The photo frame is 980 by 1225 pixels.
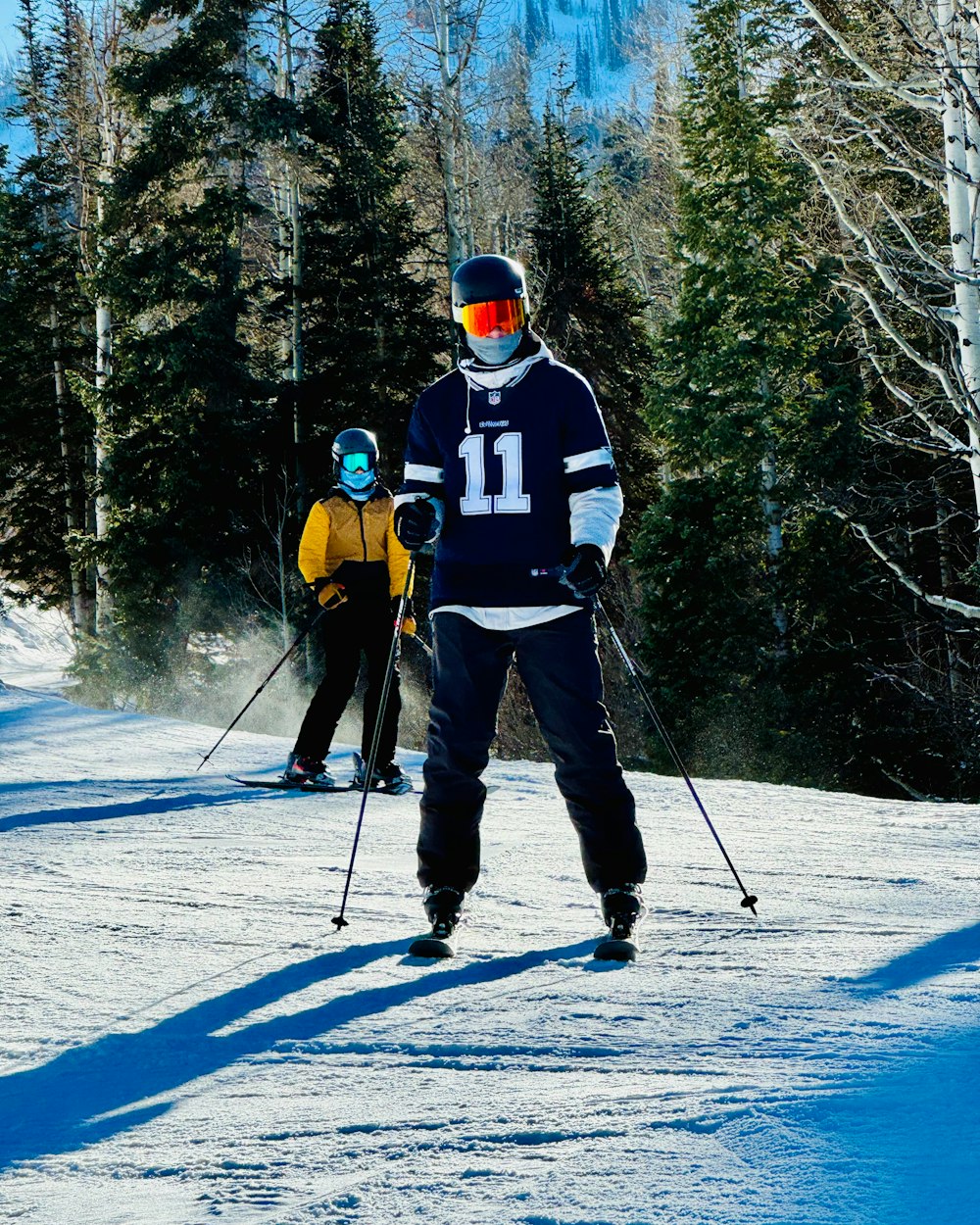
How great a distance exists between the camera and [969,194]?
11.9 metres

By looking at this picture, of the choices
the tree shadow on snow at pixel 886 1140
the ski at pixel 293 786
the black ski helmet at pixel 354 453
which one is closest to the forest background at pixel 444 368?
the black ski helmet at pixel 354 453

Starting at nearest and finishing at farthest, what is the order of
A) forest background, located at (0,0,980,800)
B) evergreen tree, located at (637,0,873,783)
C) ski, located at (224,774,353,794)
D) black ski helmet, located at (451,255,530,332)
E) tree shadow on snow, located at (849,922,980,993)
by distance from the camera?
tree shadow on snow, located at (849,922,980,993) → black ski helmet, located at (451,255,530,332) → ski, located at (224,774,353,794) → evergreen tree, located at (637,0,873,783) → forest background, located at (0,0,980,800)

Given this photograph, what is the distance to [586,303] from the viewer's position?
27219mm

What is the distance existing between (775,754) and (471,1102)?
55.8 feet

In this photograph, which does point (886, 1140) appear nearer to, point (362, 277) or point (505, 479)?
point (505, 479)

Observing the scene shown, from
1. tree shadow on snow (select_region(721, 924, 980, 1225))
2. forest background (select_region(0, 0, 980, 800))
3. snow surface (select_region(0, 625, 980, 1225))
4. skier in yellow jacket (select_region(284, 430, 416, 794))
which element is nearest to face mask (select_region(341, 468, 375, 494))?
skier in yellow jacket (select_region(284, 430, 416, 794))

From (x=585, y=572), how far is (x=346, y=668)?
4064 mm

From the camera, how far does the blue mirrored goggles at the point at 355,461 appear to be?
7.30 m

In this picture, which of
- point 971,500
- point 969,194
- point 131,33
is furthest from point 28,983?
point 131,33

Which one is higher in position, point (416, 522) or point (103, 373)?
point (103, 373)

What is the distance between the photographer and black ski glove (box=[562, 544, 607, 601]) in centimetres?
353

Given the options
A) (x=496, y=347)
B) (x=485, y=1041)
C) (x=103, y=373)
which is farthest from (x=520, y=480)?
(x=103, y=373)

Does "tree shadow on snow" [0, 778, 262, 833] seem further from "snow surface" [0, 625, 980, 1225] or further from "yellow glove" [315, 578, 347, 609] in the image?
"yellow glove" [315, 578, 347, 609]

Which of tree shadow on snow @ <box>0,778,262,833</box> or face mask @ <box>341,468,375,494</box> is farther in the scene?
face mask @ <box>341,468,375,494</box>
